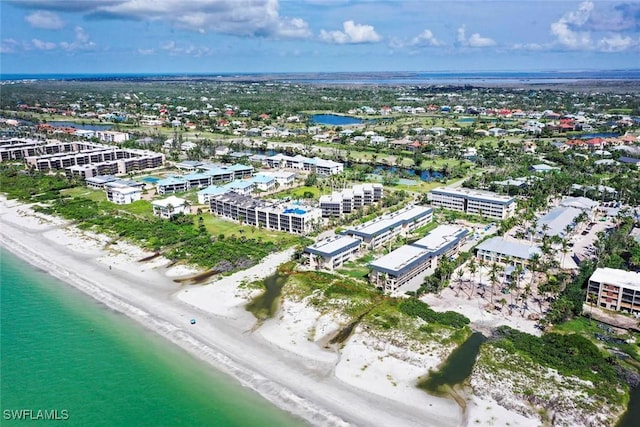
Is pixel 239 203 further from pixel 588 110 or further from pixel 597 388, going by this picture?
pixel 588 110

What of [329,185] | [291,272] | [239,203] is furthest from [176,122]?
[291,272]

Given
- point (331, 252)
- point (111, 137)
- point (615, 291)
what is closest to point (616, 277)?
point (615, 291)

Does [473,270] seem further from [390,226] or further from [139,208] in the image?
[139,208]

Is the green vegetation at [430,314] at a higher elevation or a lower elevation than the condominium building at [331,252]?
lower

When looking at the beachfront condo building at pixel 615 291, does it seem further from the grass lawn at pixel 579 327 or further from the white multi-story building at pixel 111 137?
the white multi-story building at pixel 111 137

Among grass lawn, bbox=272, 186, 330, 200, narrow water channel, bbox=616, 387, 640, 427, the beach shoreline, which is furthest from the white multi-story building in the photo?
narrow water channel, bbox=616, 387, 640, 427

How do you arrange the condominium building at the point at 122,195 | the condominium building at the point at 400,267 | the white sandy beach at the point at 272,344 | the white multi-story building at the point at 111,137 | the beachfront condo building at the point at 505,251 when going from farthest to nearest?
1. the white multi-story building at the point at 111,137
2. the condominium building at the point at 122,195
3. the beachfront condo building at the point at 505,251
4. the condominium building at the point at 400,267
5. the white sandy beach at the point at 272,344

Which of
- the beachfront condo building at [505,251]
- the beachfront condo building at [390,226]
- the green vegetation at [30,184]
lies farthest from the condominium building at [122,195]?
the beachfront condo building at [505,251]

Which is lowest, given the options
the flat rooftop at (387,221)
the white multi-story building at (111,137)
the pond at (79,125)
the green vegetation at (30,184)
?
the flat rooftop at (387,221)
